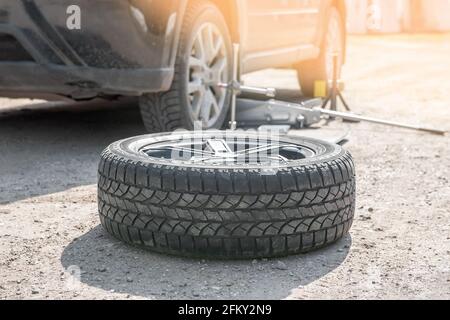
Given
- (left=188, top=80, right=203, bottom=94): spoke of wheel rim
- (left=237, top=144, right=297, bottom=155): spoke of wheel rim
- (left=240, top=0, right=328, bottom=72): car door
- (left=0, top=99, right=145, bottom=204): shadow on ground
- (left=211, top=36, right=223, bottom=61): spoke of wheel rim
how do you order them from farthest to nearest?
1. (left=240, top=0, right=328, bottom=72): car door
2. (left=211, top=36, right=223, bottom=61): spoke of wheel rim
3. (left=188, top=80, right=203, bottom=94): spoke of wheel rim
4. (left=0, top=99, right=145, bottom=204): shadow on ground
5. (left=237, top=144, right=297, bottom=155): spoke of wheel rim

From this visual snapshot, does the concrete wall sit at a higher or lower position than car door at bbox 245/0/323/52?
lower

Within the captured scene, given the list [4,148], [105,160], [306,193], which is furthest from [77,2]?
[306,193]

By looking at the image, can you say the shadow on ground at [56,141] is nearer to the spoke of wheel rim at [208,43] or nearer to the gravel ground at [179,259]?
the gravel ground at [179,259]

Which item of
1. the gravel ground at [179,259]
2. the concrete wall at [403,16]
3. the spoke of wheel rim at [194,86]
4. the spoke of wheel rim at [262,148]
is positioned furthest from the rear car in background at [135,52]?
the concrete wall at [403,16]

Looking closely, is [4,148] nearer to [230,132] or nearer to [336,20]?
[230,132]

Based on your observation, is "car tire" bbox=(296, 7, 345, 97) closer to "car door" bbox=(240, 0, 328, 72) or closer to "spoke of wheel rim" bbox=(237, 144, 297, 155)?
"car door" bbox=(240, 0, 328, 72)

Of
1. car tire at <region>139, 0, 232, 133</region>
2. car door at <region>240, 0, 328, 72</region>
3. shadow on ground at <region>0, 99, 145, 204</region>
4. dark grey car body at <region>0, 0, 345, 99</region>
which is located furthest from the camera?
car door at <region>240, 0, 328, 72</region>

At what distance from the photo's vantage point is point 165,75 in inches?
173

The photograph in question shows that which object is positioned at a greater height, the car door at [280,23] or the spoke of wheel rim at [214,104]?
the car door at [280,23]

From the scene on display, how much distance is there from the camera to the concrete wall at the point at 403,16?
17.9 metres

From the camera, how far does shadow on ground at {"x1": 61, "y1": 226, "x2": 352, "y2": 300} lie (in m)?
2.43

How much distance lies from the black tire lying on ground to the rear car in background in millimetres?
1509

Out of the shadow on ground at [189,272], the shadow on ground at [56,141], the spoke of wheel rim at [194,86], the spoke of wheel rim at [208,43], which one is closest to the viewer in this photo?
the shadow on ground at [189,272]

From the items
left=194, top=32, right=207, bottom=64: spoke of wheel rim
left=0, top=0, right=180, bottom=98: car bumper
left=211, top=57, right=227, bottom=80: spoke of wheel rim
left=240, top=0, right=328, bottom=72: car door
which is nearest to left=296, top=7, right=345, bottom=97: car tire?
left=240, top=0, right=328, bottom=72: car door
